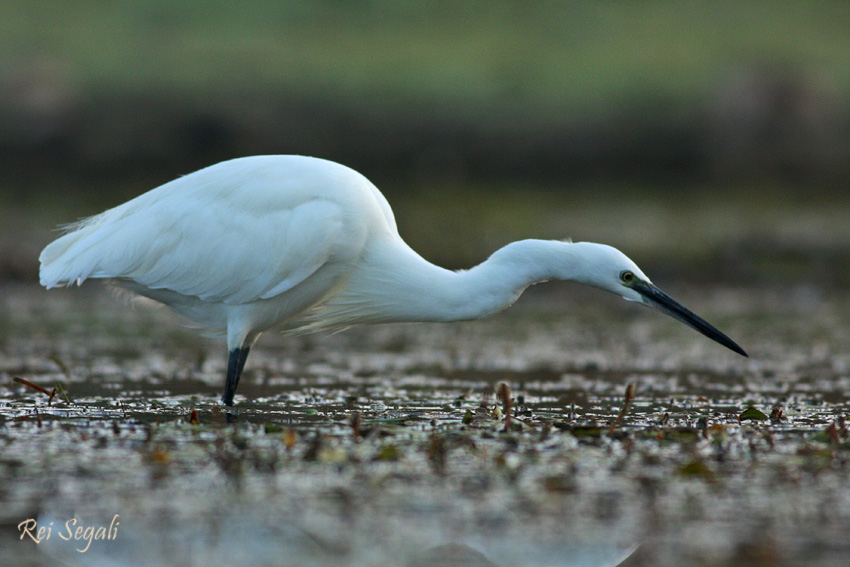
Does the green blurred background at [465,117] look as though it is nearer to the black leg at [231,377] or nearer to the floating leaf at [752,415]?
the floating leaf at [752,415]

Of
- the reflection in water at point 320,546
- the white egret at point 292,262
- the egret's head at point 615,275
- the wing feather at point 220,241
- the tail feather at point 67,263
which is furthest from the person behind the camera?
the tail feather at point 67,263

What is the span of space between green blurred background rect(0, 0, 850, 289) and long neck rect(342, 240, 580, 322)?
8749 millimetres

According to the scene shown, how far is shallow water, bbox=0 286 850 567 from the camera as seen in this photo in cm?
385

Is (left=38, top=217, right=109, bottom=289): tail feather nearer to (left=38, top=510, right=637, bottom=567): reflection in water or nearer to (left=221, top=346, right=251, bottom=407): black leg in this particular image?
(left=221, top=346, right=251, bottom=407): black leg

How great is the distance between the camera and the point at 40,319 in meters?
10.8

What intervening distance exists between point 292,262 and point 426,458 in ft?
5.32

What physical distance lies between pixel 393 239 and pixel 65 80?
18418 mm

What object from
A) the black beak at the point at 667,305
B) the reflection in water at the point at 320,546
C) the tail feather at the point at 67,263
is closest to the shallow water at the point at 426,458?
the reflection in water at the point at 320,546

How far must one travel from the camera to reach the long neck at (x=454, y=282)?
5852 millimetres

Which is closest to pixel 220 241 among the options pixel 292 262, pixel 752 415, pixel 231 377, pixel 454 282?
pixel 292 262

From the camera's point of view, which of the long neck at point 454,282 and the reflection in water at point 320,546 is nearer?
the reflection in water at point 320,546

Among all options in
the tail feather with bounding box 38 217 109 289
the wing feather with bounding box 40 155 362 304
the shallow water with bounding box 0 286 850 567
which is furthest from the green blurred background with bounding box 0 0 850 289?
the wing feather with bounding box 40 155 362 304

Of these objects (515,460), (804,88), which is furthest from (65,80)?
(515,460)

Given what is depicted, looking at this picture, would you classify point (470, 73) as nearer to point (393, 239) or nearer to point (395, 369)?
point (395, 369)
